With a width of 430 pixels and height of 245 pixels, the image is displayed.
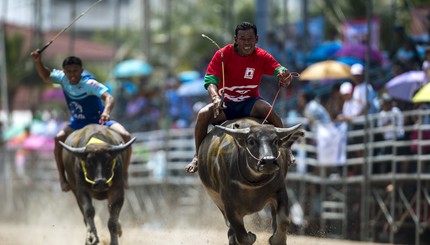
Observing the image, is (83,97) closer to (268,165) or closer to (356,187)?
(268,165)

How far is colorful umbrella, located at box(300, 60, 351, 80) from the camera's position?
17.6 meters

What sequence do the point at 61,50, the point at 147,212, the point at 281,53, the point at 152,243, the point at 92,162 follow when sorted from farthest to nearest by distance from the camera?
the point at 61,50 < the point at 147,212 < the point at 281,53 < the point at 152,243 < the point at 92,162

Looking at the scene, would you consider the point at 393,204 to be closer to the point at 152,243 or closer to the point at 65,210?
the point at 152,243

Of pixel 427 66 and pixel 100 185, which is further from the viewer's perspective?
pixel 427 66

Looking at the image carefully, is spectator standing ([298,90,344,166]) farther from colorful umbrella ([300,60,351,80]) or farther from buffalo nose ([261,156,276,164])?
buffalo nose ([261,156,276,164])

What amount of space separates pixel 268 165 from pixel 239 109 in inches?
67.8

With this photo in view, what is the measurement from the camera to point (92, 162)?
1257 centimetres

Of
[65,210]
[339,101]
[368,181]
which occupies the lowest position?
[65,210]

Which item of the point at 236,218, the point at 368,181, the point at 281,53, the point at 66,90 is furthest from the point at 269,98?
the point at 236,218

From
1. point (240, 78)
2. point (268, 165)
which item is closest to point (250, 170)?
point (268, 165)

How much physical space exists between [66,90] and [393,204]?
5.33 m

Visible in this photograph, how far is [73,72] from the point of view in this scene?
13383 millimetres

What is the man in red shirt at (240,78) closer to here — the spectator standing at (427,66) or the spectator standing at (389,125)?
the spectator standing at (389,125)

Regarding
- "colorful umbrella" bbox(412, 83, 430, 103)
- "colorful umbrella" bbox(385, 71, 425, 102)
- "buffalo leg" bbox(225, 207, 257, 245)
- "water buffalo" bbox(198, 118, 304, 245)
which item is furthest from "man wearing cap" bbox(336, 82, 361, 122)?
"buffalo leg" bbox(225, 207, 257, 245)
